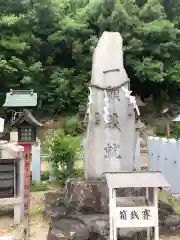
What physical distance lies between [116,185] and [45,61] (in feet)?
64.8

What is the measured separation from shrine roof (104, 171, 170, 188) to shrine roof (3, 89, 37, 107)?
1055 cm

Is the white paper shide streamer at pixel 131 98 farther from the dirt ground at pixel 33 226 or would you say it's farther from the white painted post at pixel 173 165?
the dirt ground at pixel 33 226

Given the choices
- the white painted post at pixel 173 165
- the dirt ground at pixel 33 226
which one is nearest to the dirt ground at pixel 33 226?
the dirt ground at pixel 33 226

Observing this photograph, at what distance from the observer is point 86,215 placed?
22.9 ft

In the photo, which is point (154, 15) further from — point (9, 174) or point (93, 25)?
point (9, 174)

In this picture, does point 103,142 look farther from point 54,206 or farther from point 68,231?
point 68,231

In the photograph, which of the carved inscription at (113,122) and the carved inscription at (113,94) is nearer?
the carved inscription at (113,122)

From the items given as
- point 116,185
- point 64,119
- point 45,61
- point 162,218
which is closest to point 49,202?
point 162,218

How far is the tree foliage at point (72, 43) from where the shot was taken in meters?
21.0

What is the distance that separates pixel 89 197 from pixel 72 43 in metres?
17.5

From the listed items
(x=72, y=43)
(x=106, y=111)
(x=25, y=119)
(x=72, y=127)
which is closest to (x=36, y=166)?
(x=25, y=119)

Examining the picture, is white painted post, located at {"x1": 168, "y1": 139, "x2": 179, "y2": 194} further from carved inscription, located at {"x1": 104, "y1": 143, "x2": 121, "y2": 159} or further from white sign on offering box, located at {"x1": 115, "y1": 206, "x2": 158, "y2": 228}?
white sign on offering box, located at {"x1": 115, "y1": 206, "x2": 158, "y2": 228}

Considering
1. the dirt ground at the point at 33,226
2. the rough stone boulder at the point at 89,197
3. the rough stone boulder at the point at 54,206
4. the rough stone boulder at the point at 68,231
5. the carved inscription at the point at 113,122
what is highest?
the carved inscription at the point at 113,122

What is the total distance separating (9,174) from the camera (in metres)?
7.70
